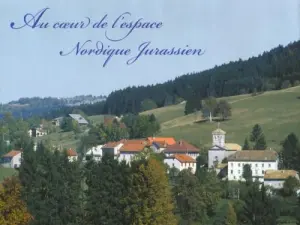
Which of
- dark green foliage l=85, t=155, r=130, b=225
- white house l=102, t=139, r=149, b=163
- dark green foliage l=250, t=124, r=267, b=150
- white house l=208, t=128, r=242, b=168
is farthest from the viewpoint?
white house l=102, t=139, r=149, b=163

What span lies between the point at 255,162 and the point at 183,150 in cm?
1283

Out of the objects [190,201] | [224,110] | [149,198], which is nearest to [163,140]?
[224,110]

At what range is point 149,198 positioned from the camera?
4538 centimetres

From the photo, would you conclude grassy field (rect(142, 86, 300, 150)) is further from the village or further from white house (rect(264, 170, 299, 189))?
white house (rect(264, 170, 299, 189))

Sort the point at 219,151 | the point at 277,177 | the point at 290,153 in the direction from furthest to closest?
the point at 219,151
the point at 290,153
the point at 277,177

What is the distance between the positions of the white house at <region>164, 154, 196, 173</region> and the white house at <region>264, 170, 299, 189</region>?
602 inches

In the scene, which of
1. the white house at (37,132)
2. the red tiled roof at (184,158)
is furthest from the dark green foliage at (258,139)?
the white house at (37,132)

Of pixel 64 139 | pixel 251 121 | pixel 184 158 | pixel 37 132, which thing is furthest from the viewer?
pixel 37 132

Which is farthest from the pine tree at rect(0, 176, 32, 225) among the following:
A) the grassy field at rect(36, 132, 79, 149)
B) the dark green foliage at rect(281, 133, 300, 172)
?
the grassy field at rect(36, 132, 79, 149)

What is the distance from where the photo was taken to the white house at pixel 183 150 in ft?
385

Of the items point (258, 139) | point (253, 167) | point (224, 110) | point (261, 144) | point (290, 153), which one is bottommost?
point (253, 167)

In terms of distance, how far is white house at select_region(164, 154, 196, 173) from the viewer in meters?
110

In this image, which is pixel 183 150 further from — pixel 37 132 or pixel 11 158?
pixel 37 132

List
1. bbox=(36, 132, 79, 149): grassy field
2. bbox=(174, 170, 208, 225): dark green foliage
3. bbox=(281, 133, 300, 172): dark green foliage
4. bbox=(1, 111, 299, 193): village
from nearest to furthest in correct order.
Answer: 1. bbox=(174, 170, 208, 225): dark green foliage
2. bbox=(1, 111, 299, 193): village
3. bbox=(281, 133, 300, 172): dark green foliage
4. bbox=(36, 132, 79, 149): grassy field
